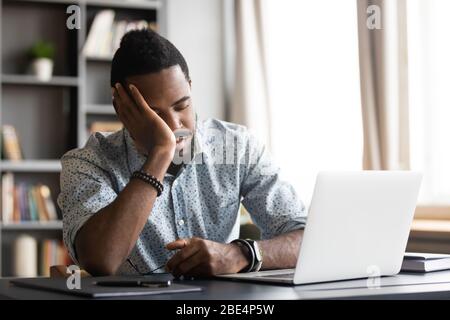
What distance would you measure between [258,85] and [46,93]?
123cm

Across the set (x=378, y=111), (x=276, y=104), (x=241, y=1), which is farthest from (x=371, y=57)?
(x=241, y=1)

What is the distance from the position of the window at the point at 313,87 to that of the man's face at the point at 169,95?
5.91 feet

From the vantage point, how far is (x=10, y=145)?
4199 mm

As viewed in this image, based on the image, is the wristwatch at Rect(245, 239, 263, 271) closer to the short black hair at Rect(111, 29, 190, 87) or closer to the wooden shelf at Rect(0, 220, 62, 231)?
the short black hair at Rect(111, 29, 190, 87)

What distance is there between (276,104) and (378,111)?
0.99 metres

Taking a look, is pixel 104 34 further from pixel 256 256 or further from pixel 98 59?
pixel 256 256

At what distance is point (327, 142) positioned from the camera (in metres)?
3.90

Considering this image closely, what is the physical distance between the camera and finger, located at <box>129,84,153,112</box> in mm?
1959

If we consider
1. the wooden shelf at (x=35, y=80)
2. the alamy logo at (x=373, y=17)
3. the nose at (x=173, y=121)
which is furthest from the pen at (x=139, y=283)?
the wooden shelf at (x=35, y=80)

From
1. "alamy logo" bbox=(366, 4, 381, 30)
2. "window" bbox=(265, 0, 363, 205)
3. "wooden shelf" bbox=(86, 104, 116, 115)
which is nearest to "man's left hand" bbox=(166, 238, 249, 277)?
"alamy logo" bbox=(366, 4, 381, 30)

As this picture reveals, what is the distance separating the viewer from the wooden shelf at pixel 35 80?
4179 mm

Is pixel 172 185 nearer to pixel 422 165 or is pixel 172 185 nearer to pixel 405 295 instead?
pixel 405 295

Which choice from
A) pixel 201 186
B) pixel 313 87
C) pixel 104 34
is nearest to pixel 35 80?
pixel 104 34

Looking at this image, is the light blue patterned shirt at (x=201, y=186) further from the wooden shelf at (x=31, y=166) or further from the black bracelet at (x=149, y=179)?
the wooden shelf at (x=31, y=166)
